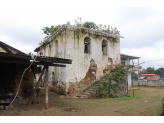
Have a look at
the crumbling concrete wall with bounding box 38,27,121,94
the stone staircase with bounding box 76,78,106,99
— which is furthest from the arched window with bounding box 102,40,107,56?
the stone staircase with bounding box 76,78,106,99

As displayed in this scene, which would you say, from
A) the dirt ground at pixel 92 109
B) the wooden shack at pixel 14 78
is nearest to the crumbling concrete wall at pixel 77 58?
the dirt ground at pixel 92 109

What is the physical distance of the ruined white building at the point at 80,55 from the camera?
36.6ft

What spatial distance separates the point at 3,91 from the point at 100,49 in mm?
8701

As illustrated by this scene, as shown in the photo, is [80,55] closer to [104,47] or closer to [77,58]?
[77,58]

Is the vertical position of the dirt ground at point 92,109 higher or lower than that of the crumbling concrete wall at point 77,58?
lower

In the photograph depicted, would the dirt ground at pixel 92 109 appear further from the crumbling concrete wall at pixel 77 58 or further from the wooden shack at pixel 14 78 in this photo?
the crumbling concrete wall at pixel 77 58

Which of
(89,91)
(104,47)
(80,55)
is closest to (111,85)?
(89,91)

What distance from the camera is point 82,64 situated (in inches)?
459

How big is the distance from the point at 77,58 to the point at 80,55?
16.1 inches

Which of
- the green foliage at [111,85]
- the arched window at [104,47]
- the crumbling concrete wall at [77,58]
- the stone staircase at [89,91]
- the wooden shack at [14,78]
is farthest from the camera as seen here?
the arched window at [104,47]

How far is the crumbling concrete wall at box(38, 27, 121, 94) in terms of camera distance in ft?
36.4

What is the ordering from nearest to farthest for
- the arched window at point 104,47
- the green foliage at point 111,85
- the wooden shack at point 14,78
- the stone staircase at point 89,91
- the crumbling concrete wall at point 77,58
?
the wooden shack at point 14,78 < the stone staircase at point 89,91 < the green foliage at point 111,85 < the crumbling concrete wall at point 77,58 < the arched window at point 104,47

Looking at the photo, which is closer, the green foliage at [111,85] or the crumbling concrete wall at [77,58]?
the green foliage at [111,85]
